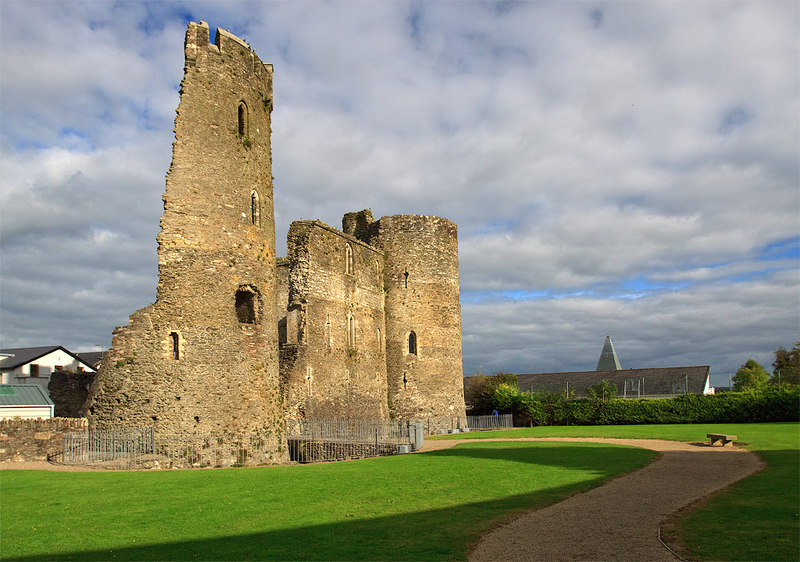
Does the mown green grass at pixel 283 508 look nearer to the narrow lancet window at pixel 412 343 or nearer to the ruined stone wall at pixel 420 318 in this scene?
the ruined stone wall at pixel 420 318

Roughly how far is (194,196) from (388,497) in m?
12.5

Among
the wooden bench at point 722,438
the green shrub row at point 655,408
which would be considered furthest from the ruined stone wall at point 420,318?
the wooden bench at point 722,438

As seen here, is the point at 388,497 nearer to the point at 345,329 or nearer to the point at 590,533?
the point at 590,533

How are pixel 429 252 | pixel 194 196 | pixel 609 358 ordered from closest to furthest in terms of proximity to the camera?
pixel 194 196, pixel 429 252, pixel 609 358

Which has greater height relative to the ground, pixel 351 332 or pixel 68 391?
pixel 351 332

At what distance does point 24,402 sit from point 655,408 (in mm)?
35826

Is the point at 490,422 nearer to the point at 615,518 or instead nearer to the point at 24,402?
the point at 24,402

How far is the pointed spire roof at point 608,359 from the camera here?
92.3 meters

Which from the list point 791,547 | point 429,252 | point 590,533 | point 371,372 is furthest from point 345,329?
point 791,547

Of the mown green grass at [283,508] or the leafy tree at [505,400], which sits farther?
the leafy tree at [505,400]

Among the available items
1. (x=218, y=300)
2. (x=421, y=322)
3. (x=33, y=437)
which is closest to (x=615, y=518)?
(x=218, y=300)

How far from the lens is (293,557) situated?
838 cm

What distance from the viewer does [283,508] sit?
1178 cm

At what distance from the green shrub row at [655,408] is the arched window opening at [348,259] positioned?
56.0 ft
